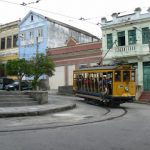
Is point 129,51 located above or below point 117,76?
above

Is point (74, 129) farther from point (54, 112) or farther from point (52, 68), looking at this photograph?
point (52, 68)

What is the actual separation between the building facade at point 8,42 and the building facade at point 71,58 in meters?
8.58

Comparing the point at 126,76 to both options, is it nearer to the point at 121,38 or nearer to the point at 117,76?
the point at 117,76

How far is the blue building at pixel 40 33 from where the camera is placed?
50.6 meters

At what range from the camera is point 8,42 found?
5688 cm

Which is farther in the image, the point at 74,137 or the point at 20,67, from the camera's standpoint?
the point at 20,67

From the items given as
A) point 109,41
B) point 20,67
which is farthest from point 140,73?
point 20,67

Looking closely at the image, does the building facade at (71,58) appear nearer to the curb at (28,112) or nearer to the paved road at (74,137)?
the curb at (28,112)

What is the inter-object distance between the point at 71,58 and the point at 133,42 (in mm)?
9433

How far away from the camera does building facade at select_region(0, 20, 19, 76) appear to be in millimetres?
55312

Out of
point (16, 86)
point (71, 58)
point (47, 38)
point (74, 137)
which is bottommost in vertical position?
point (74, 137)

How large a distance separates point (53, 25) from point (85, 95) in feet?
78.3

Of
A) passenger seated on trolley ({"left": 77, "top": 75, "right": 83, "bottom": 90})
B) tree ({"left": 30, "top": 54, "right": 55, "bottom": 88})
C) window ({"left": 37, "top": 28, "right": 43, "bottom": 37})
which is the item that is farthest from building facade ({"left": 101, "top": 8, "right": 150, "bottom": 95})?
window ({"left": 37, "top": 28, "right": 43, "bottom": 37})

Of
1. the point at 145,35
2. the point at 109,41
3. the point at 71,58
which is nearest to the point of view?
the point at 145,35
